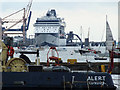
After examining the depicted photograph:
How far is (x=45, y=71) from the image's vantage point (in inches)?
677

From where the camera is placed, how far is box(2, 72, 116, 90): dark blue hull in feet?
53.3

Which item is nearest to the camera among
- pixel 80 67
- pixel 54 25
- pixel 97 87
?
pixel 97 87

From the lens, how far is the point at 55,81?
53.6 ft

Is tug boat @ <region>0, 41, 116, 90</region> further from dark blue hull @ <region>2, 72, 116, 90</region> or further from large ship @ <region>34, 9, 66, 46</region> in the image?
large ship @ <region>34, 9, 66, 46</region>

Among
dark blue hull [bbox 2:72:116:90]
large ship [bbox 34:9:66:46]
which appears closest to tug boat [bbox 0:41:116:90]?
dark blue hull [bbox 2:72:116:90]

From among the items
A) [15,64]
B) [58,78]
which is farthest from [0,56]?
[58,78]

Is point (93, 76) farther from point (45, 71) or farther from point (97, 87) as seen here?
point (45, 71)

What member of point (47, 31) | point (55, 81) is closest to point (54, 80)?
point (55, 81)

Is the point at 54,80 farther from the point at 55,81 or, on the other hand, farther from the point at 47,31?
the point at 47,31

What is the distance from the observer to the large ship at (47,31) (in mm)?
143750

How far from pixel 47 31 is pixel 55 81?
128071 mm

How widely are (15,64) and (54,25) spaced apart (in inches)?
5065

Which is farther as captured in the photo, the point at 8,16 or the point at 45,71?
the point at 8,16

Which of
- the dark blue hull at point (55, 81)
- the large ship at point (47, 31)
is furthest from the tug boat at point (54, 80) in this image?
the large ship at point (47, 31)
